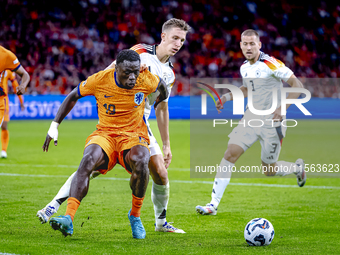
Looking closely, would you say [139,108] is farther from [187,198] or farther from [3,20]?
[3,20]

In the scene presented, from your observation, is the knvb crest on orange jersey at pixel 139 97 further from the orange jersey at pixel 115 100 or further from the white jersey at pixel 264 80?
the white jersey at pixel 264 80

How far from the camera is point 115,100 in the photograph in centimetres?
457

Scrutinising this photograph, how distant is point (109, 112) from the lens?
15.0 ft

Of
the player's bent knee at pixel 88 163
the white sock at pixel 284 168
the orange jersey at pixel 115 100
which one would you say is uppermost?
the orange jersey at pixel 115 100

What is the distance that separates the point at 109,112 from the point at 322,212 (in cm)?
314

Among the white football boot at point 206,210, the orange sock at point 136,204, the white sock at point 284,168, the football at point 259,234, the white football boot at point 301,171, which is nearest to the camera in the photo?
the football at point 259,234

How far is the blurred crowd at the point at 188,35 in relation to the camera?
79.9ft

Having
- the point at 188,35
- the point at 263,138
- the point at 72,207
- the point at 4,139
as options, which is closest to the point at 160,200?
the point at 72,207

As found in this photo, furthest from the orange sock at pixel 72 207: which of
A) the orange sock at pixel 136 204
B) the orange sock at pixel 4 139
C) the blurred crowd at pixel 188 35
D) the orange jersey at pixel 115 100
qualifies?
the blurred crowd at pixel 188 35

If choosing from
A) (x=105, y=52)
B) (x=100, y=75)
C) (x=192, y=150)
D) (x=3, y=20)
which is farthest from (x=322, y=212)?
(x=3, y=20)

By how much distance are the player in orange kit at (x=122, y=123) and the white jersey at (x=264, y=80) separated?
224 centimetres

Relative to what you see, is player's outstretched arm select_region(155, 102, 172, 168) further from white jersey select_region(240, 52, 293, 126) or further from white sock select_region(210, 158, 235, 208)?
white jersey select_region(240, 52, 293, 126)

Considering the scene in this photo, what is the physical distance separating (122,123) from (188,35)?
23.9 metres

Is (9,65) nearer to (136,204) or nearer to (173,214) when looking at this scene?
(173,214)
